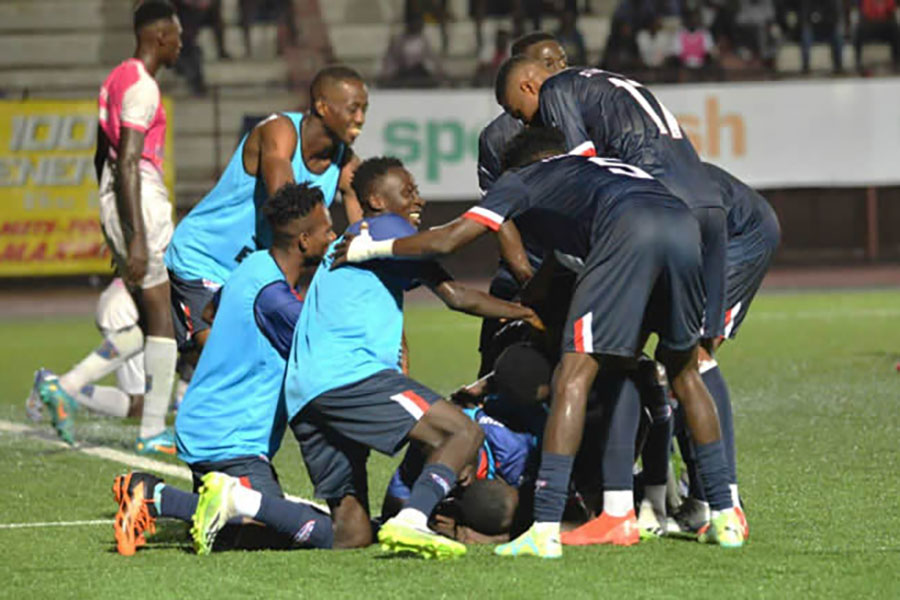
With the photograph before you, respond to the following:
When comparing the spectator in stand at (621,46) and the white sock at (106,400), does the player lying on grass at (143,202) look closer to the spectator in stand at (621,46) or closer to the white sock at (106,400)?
the white sock at (106,400)

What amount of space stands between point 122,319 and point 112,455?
1.66m

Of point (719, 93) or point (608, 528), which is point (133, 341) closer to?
point (608, 528)

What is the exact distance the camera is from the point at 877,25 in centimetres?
2395

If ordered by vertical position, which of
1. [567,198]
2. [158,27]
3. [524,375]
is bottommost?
[524,375]

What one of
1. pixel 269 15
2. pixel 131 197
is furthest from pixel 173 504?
pixel 269 15

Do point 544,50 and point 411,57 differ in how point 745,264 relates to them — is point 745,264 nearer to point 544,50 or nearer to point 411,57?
point 544,50

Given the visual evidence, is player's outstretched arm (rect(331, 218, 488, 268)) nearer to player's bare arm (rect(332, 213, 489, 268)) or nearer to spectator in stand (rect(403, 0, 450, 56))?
player's bare arm (rect(332, 213, 489, 268))

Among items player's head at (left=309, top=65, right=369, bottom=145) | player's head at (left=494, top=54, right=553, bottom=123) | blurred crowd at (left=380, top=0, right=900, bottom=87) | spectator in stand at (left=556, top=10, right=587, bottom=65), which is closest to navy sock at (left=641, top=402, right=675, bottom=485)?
player's head at (left=494, top=54, right=553, bottom=123)

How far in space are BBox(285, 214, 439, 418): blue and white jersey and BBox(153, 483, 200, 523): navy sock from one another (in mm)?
498

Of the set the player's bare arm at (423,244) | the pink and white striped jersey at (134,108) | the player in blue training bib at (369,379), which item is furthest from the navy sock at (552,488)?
the pink and white striped jersey at (134,108)

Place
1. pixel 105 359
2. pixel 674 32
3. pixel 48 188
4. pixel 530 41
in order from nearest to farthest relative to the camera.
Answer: pixel 530 41
pixel 105 359
pixel 48 188
pixel 674 32

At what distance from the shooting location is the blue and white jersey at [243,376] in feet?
20.9

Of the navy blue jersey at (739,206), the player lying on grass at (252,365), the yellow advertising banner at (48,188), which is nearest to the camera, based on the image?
the player lying on grass at (252,365)

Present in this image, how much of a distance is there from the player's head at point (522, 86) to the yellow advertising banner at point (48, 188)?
14.3 metres
